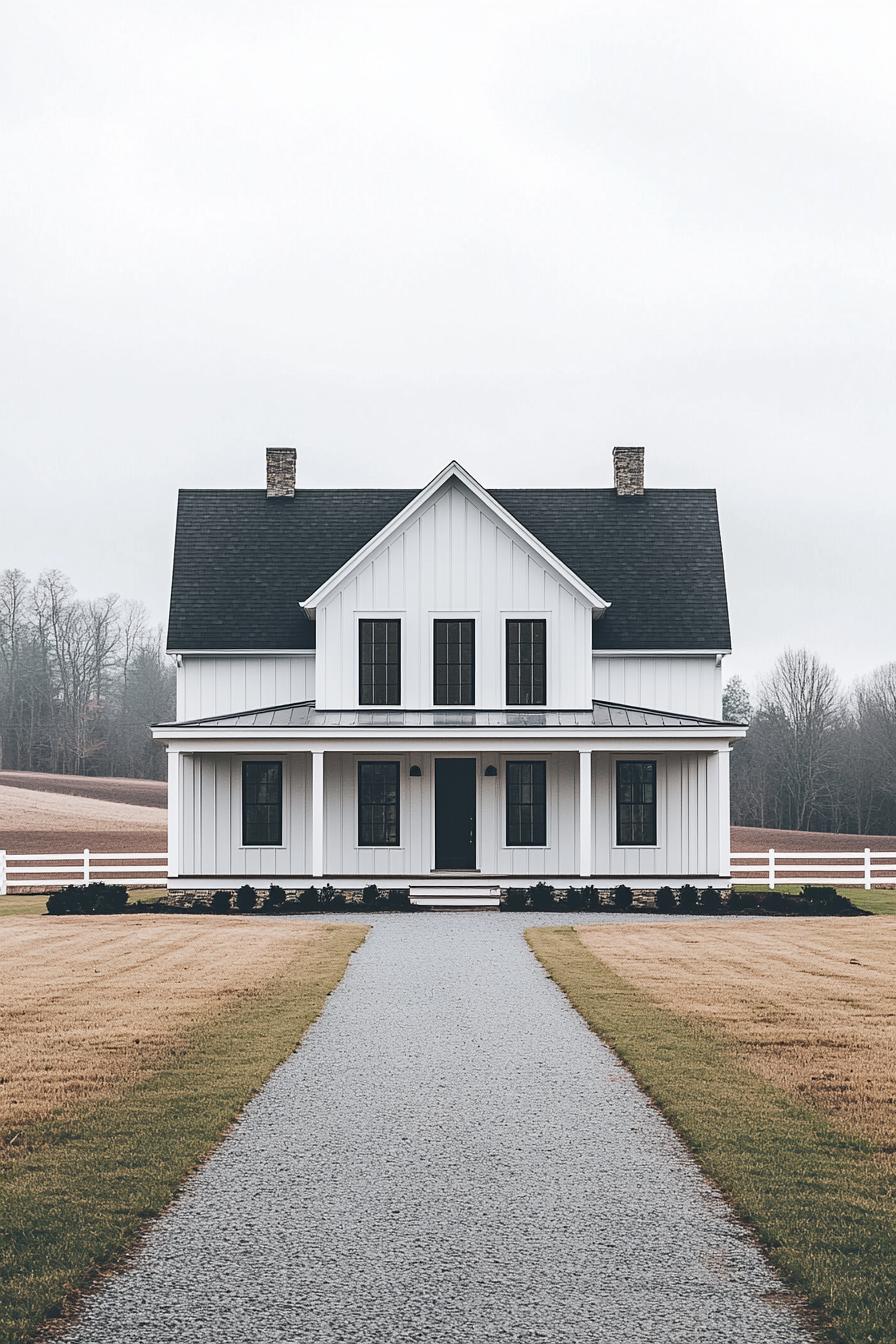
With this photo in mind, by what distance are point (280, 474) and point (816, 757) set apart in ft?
157

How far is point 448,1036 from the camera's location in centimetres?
1162

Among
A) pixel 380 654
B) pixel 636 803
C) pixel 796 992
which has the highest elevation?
pixel 380 654

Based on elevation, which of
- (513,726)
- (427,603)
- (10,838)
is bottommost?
(10,838)

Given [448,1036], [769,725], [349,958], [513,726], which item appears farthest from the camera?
[769,725]

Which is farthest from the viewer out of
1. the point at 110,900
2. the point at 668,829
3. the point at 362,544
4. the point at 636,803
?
the point at 362,544

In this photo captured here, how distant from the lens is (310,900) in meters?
25.8

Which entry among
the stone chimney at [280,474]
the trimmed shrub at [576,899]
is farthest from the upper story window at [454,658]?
the stone chimney at [280,474]

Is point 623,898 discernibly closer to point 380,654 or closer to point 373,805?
point 373,805

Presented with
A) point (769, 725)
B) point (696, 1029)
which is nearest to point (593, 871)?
point (696, 1029)

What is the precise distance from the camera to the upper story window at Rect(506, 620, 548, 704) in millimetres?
28250

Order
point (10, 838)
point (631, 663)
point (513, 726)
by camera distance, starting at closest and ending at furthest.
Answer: point (513, 726) → point (631, 663) → point (10, 838)

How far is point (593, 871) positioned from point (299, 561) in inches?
381

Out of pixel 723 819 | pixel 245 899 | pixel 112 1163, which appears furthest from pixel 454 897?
pixel 112 1163

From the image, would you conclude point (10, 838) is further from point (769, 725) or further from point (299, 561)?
point (769, 725)
